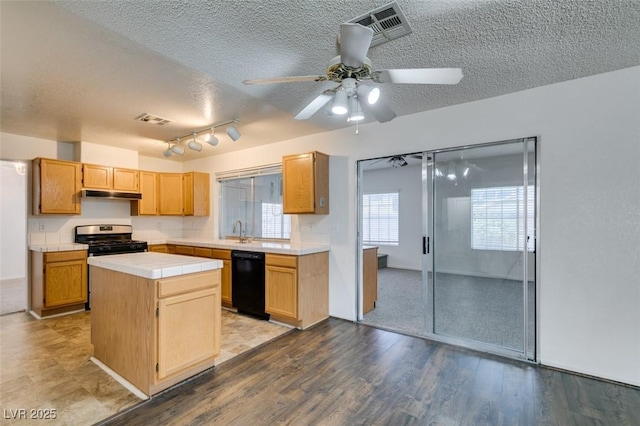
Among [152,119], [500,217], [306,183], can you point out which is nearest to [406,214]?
[306,183]

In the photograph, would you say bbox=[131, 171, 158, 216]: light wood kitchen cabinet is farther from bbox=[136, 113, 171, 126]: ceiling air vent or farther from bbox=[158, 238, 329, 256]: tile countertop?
bbox=[136, 113, 171, 126]: ceiling air vent

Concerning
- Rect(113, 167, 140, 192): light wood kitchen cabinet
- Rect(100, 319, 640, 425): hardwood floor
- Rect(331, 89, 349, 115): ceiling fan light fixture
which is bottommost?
Rect(100, 319, 640, 425): hardwood floor

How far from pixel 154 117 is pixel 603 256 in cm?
449

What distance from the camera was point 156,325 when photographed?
210 centimetres

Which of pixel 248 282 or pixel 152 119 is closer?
pixel 152 119

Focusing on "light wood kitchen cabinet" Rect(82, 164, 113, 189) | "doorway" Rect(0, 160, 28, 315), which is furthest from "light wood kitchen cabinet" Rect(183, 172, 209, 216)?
"doorway" Rect(0, 160, 28, 315)

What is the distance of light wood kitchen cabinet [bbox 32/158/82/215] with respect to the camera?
3.98 meters

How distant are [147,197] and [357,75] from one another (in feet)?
15.2

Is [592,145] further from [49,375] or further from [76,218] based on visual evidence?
[76,218]

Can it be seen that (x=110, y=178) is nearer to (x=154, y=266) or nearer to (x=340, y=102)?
(x=154, y=266)

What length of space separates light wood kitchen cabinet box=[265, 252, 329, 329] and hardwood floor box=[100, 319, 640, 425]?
58cm

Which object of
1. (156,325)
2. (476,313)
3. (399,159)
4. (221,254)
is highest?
(399,159)

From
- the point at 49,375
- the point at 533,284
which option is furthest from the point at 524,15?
the point at 49,375

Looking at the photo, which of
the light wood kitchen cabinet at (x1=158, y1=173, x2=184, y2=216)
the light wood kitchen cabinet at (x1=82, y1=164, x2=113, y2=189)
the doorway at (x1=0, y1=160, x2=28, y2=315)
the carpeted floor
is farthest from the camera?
the light wood kitchen cabinet at (x1=158, y1=173, x2=184, y2=216)
